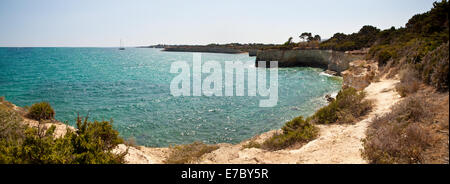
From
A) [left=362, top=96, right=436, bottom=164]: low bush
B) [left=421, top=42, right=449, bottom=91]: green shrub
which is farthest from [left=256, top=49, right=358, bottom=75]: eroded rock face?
[left=362, top=96, right=436, bottom=164]: low bush

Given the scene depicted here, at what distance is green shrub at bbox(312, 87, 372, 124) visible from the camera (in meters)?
7.47

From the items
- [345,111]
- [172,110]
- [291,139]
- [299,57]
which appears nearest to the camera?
[291,139]

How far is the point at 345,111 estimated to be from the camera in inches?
307

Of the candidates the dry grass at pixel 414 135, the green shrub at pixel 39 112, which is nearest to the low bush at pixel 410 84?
the dry grass at pixel 414 135

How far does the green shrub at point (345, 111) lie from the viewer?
7466 mm

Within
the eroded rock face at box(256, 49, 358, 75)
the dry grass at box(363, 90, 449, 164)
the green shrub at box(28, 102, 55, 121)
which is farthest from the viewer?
the eroded rock face at box(256, 49, 358, 75)

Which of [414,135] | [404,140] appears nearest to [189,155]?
[404,140]

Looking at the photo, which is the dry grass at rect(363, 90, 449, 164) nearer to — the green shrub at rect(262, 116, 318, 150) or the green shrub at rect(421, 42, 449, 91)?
the green shrub at rect(421, 42, 449, 91)

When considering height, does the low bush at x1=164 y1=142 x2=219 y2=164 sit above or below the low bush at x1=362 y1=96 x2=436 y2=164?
below

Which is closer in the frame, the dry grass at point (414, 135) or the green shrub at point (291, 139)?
the dry grass at point (414, 135)

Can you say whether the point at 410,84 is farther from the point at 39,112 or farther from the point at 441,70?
the point at 39,112

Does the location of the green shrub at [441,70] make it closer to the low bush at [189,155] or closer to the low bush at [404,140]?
the low bush at [404,140]

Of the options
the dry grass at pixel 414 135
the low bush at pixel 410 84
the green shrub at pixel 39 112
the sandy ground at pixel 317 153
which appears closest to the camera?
the dry grass at pixel 414 135
